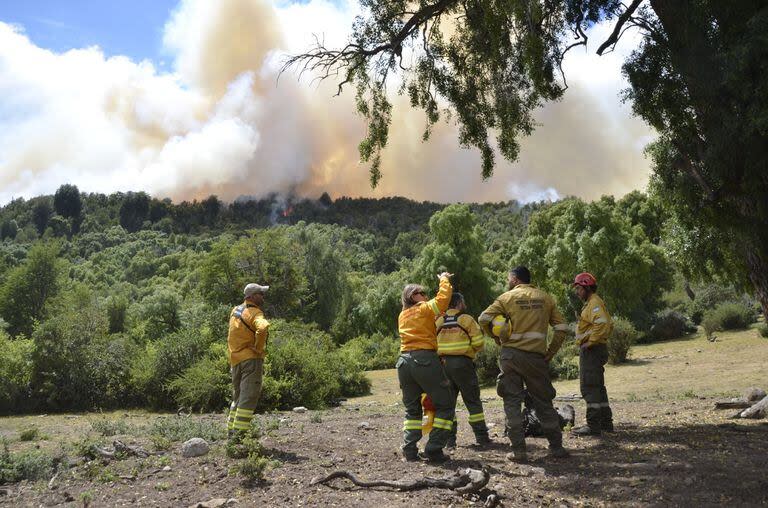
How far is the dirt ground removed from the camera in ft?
18.7

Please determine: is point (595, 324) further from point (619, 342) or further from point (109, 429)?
point (619, 342)

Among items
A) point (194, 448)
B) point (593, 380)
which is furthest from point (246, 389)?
point (593, 380)

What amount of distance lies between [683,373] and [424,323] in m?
15.4

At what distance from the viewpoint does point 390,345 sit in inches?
1545

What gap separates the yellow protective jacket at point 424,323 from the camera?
719 cm

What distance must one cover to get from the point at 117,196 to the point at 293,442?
18335cm

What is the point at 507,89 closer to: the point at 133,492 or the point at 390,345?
the point at 133,492

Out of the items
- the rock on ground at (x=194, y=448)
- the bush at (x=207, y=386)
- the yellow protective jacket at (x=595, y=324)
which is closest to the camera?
the rock on ground at (x=194, y=448)

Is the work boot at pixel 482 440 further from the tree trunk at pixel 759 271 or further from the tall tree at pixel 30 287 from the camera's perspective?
the tall tree at pixel 30 287

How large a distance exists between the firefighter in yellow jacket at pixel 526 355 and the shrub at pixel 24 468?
233 inches

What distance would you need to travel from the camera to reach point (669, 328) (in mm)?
35469

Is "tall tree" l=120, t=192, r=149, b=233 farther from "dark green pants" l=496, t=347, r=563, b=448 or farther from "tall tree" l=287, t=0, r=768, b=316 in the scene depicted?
"dark green pants" l=496, t=347, r=563, b=448

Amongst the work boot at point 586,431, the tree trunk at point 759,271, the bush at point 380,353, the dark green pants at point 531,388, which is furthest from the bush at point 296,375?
the bush at point 380,353

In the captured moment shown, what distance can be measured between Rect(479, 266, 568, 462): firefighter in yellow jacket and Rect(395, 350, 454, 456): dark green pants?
2.41 ft
